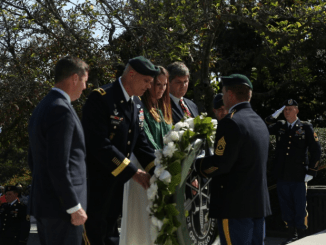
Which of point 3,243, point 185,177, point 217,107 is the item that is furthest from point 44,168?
point 3,243

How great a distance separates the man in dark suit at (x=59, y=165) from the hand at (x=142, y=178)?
678mm

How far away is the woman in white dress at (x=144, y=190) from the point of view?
13.8 ft

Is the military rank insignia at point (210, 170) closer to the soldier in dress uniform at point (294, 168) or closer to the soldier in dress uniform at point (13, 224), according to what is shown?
the soldier in dress uniform at point (294, 168)

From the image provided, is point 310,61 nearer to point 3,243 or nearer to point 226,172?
point 3,243

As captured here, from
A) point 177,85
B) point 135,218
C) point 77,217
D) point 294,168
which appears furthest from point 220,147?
point 294,168

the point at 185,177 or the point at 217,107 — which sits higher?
the point at 217,107

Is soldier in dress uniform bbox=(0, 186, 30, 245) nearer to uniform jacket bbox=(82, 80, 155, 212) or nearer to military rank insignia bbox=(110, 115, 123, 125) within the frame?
uniform jacket bbox=(82, 80, 155, 212)

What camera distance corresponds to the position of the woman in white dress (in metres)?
4.20

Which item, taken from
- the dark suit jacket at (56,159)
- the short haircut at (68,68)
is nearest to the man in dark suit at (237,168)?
the dark suit jacket at (56,159)

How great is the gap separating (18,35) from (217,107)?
5.77m

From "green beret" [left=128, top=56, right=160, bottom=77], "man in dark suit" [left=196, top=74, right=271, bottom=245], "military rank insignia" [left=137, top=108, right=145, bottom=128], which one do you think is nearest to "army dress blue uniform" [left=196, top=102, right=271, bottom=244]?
"man in dark suit" [left=196, top=74, right=271, bottom=245]

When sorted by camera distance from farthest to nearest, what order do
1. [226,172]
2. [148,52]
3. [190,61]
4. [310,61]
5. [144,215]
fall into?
1. [310,61]
2. [190,61]
3. [148,52]
4. [144,215]
5. [226,172]

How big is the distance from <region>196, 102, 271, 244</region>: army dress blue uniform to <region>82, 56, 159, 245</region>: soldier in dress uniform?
565 mm

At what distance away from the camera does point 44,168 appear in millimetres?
3184
